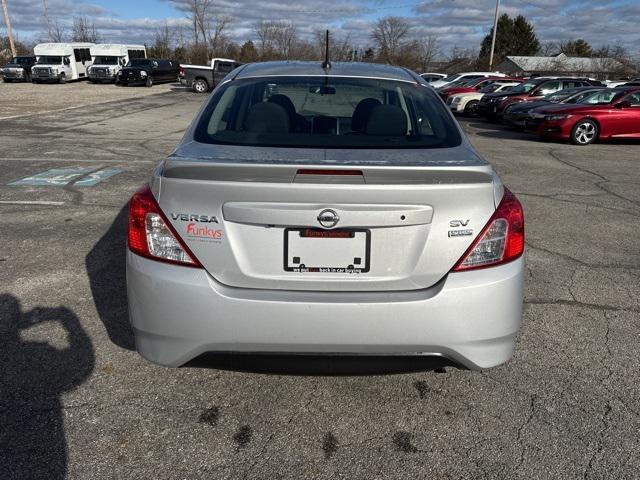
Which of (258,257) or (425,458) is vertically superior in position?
(258,257)

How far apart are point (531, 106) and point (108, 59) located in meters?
31.3

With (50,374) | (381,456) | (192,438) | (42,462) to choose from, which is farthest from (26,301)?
(381,456)

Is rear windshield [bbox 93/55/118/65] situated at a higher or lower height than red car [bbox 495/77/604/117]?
higher

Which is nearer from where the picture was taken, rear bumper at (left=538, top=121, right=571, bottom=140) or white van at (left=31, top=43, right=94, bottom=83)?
rear bumper at (left=538, top=121, right=571, bottom=140)

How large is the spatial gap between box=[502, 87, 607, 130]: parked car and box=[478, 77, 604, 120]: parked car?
4.35 ft

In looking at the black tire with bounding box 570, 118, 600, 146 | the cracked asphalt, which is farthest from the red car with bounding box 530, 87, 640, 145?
the cracked asphalt

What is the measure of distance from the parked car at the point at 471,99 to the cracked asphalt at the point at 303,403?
17047 millimetres

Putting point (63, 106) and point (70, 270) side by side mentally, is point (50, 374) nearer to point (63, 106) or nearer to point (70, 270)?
point (70, 270)

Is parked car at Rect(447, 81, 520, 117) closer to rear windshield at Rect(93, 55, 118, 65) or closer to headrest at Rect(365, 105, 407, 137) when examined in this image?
headrest at Rect(365, 105, 407, 137)

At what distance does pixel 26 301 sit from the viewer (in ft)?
12.1

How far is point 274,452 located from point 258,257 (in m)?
0.92

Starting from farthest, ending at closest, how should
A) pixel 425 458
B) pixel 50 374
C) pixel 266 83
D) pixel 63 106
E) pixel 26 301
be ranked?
pixel 63 106
pixel 26 301
pixel 266 83
pixel 50 374
pixel 425 458

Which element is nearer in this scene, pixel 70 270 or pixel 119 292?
pixel 119 292

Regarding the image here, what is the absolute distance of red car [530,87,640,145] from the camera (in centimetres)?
1309
